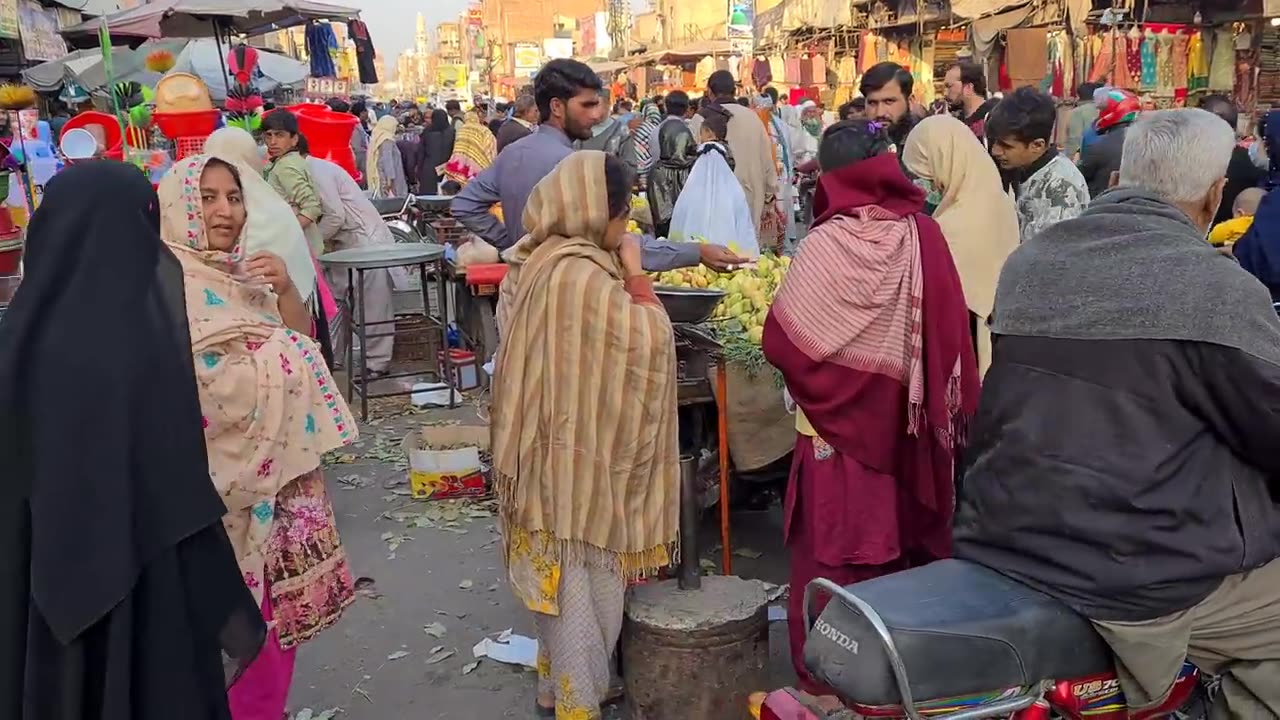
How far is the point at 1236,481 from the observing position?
87.5 inches

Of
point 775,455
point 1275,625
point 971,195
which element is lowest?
point 775,455

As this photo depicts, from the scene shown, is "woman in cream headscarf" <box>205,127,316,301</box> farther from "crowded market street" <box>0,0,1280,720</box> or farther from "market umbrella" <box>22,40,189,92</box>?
"market umbrella" <box>22,40,189,92</box>

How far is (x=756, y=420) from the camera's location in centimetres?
437

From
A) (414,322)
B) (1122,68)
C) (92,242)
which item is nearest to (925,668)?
(92,242)

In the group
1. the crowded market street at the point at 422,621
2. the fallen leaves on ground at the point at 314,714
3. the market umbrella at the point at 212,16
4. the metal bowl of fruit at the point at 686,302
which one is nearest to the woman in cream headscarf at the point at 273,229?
the metal bowl of fruit at the point at 686,302

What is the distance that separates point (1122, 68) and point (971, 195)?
1072 cm

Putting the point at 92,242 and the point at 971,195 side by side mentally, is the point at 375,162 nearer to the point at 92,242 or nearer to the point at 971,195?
the point at 971,195

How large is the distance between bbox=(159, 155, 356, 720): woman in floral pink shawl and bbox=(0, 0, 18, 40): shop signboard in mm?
13131

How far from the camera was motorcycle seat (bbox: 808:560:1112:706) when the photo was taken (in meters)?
2.07

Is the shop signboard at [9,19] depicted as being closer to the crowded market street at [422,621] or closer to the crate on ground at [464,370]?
the crate on ground at [464,370]

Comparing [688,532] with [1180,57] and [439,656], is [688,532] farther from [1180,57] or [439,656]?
[1180,57]

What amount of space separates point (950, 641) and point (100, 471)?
1.81 meters

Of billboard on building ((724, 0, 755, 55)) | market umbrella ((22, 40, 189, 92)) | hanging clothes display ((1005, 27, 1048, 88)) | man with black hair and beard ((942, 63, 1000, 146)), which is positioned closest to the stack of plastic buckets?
market umbrella ((22, 40, 189, 92))

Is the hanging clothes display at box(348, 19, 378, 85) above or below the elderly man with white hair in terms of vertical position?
above
